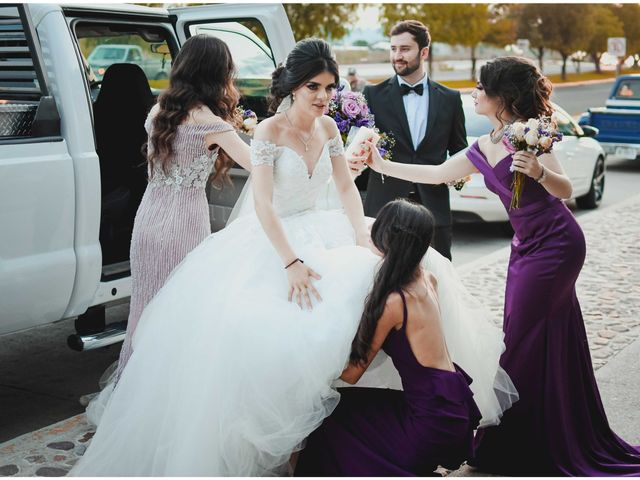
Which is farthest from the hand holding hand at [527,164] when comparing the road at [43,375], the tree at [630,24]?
the tree at [630,24]

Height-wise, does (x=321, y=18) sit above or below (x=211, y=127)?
above

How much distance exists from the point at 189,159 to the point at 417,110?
1.75 m

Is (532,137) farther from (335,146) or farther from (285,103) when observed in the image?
(285,103)

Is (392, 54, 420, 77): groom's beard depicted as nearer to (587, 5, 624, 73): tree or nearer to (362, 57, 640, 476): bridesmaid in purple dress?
(362, 57, 640, 476): bridesmaid in purple dress

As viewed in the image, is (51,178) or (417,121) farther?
(417,121)

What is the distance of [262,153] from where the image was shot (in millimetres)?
3838

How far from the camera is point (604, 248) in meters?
9.17

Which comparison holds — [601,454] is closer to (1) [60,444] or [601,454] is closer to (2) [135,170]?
(1) [60,444]

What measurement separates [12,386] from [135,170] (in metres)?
1.70

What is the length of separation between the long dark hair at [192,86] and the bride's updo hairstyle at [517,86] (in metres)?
1.31

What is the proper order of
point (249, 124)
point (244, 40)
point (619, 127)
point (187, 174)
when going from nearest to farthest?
point (187, 174), point (249, 124), point (244, 40), point (619, 127)

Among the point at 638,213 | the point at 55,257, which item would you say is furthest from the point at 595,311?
the point at 638,213

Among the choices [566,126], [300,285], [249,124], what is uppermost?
[249,124]

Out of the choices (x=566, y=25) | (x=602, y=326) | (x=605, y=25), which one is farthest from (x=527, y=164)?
(x=605, y=25)
